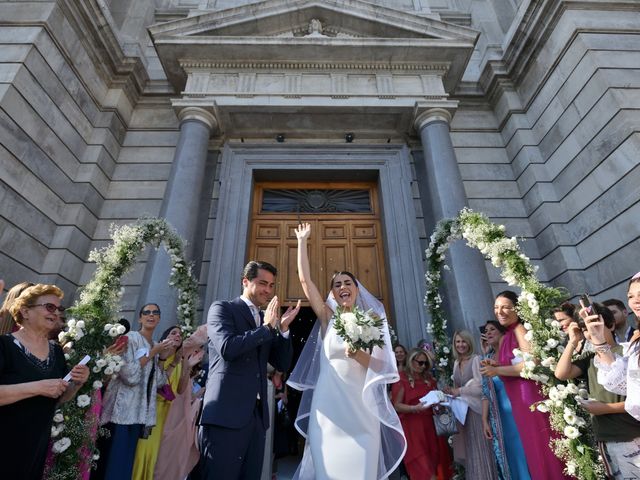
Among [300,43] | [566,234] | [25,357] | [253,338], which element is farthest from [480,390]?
[300,43]

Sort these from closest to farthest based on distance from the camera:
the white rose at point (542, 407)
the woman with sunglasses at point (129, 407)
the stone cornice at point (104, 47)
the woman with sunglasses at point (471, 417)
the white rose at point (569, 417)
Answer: the white rose at point (569, 417) → the white rose at point (542, 407) → the woman with sunglasses at point (129, 407) → the woman with sunglasses at point (471, 417) → the stone cornice at point (104, 47)

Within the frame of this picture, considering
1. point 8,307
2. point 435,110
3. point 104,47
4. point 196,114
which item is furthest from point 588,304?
point 104,47

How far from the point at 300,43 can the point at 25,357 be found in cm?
914

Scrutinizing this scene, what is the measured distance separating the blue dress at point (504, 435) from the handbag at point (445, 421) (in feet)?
2.14

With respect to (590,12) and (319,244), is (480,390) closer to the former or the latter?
(319,244)

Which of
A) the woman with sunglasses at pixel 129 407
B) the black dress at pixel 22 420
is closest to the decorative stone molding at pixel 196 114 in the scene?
the woman with sunglasses at pixel 129 407

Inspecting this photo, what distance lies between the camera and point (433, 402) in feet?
15.2

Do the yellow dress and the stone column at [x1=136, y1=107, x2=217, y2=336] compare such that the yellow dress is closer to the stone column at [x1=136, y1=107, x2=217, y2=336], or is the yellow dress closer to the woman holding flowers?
the stone column at [x1=136, y1=107, x2=217, y2=336]

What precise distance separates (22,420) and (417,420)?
4382 millimetres

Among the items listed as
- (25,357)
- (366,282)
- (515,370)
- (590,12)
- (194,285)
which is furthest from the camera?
(366,282)

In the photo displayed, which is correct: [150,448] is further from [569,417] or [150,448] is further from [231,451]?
[569,417]

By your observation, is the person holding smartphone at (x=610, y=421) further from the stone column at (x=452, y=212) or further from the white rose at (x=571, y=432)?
the stone column at (x=452, y=212)

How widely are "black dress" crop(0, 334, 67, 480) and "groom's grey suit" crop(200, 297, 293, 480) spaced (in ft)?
3.88

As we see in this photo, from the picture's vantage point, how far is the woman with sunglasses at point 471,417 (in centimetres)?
448
